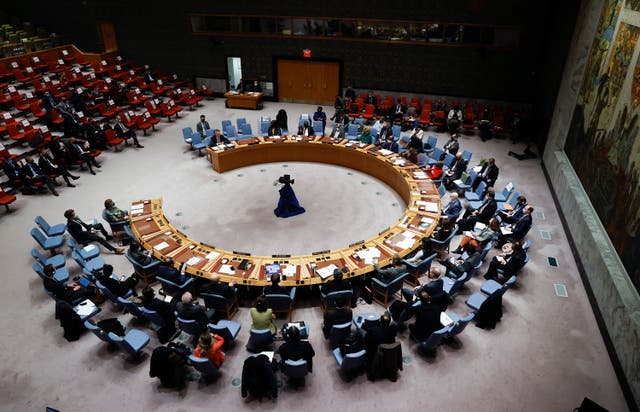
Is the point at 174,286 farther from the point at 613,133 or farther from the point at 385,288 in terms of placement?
the point at 613,133

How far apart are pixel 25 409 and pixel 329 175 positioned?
32.7 feet

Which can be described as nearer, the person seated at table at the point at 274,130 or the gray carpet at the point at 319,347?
the gray carpet at the point at 319,347

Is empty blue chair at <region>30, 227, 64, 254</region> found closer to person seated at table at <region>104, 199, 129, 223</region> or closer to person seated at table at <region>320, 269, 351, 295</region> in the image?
person seated at table at <region>104, 199, 129, 223</region>

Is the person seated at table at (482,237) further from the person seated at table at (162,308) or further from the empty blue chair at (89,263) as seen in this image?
the empty blue chair at (89,263)

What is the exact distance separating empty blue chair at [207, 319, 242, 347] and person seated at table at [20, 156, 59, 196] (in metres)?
8.57

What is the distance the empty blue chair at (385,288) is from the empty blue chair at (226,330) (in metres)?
2.69

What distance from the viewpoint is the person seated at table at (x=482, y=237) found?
29.9 feet

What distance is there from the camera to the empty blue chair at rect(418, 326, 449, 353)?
264 inches

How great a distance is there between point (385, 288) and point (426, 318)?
1164 mm

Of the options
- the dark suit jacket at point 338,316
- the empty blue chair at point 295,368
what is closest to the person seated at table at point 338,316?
the dark suit jacket at point 338,316

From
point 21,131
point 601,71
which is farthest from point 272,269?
point 21,131

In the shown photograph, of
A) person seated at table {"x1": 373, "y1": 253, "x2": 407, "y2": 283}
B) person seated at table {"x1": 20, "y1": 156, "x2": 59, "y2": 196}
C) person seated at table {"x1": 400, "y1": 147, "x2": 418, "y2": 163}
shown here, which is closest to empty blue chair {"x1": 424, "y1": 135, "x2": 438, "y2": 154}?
person seated at table {"x1": 400, "y1": 147, "x2": 418, "y2": 163}

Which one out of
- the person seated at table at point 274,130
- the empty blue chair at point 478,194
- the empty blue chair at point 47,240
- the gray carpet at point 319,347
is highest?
the person seated at table at point 274,130

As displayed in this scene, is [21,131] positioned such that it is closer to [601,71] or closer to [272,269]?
[272,269]
